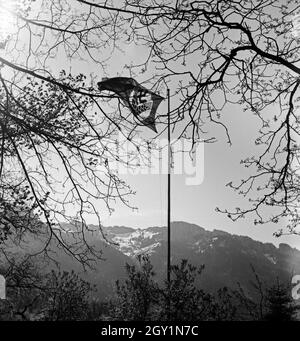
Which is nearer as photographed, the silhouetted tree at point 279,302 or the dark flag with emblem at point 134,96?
the dark flag with emblem at point 134,96

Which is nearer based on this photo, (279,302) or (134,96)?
(134,96)

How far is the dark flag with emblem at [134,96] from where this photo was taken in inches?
316

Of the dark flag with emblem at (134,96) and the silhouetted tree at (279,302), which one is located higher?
the dark flag with emblem at (134,96)

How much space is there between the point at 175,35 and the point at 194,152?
5.74 ft

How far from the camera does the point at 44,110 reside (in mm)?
8648

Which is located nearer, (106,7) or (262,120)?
(106,7)

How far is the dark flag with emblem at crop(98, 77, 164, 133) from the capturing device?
8.04 metres

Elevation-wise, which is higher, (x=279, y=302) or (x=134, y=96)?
(x=134, y=96)

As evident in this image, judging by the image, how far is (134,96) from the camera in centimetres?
816

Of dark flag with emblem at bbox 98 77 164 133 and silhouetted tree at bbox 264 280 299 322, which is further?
silhouetted tree at bbox 264 280 299 322

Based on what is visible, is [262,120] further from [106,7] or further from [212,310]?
[212,310]

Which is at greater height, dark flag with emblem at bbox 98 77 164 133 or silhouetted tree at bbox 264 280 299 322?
dark flag with emblem at bbox 98 77 164 133
